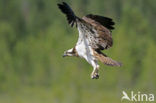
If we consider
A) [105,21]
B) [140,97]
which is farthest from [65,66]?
[105,21]

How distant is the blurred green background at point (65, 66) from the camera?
33.4m

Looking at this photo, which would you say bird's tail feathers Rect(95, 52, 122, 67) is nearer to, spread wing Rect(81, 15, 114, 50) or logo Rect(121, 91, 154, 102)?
spread wing Rect(81, 15, 114, 50)

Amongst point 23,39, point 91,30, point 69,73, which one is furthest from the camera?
point 23,39

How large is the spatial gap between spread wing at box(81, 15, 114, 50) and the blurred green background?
18.0 meters

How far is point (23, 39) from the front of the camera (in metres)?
48.3

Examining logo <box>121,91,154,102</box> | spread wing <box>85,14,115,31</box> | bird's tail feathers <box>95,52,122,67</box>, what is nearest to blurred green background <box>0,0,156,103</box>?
logo <box>121,91,154,102</box>

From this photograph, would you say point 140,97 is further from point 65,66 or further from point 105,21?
point 105,21

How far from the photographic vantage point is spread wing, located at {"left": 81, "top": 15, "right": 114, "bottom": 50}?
462 inches

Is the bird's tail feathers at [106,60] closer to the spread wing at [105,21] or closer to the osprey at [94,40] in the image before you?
the osprey at [94,40]

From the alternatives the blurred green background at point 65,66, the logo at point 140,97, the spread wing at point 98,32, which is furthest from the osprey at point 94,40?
the blurred green background at point 65,66

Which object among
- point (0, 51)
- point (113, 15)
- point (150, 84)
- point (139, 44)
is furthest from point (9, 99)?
point (113, 15)

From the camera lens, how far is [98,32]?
1182cm

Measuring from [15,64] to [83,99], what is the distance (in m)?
8.47

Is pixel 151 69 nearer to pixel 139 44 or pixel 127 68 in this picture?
pixel 127 68
